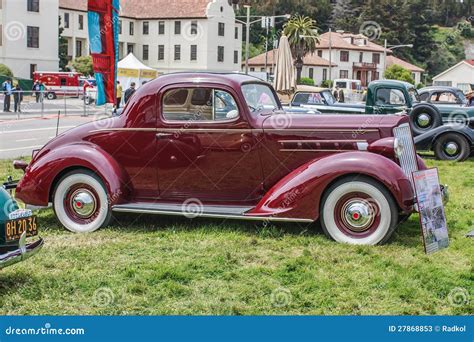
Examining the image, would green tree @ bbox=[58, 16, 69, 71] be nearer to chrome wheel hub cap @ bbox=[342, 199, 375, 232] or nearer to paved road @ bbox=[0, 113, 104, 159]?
paved road @ bbox=[0, 113, 104, 159]

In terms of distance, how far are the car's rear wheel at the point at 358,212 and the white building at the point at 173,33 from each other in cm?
5928

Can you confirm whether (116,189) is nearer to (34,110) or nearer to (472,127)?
(472,127)

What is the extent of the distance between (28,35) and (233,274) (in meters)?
52.4

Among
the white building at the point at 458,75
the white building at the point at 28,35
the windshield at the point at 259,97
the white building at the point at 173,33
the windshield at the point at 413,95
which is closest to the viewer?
the windshield at the point at 259,97

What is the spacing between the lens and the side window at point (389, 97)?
17.7m

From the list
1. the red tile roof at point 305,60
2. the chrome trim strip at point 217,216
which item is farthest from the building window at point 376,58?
the chrome trim strip at point 217,216

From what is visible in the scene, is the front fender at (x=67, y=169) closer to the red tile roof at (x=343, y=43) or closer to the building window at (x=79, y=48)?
the building window at (x=79, y=48)

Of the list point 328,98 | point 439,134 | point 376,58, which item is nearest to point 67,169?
point 439,134

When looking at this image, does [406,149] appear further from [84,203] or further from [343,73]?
[343,73]

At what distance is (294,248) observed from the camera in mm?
6703

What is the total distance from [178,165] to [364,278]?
2.73m

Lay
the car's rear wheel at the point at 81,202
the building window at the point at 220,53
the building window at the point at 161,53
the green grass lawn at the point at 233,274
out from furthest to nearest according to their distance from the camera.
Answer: the building window at the point at 161,53 → the building window at the point at 220,53 → the car's rear wheel at the point at 81,202 → the green grass lawn at the point at 233,274

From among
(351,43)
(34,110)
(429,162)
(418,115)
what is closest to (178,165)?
(429,162)

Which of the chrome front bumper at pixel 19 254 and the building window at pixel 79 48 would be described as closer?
the chrome front bumper at pixel 19 254
